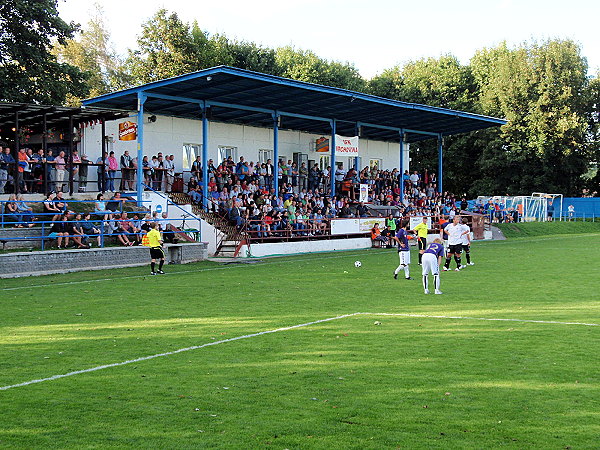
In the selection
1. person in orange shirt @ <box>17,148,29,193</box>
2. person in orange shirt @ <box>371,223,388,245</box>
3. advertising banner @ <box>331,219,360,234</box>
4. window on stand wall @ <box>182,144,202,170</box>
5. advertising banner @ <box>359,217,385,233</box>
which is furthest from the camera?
window on stand wall @ <box>182,144,202,170</box>

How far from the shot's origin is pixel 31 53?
36.5 meters

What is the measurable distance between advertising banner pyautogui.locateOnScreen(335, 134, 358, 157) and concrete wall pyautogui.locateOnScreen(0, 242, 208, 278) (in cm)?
1483

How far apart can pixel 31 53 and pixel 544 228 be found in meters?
37.1

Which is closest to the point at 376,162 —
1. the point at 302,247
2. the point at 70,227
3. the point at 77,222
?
the point at 302,247

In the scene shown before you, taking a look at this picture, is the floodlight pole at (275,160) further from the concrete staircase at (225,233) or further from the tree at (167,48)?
the tree at (167,48)

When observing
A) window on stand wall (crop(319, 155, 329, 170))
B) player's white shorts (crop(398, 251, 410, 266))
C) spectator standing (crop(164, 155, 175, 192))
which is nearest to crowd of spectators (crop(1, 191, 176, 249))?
spectator standing (crop(164, 155, 175, 192))

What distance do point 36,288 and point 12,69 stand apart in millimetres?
22011

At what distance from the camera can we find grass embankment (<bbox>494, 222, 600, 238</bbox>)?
4978 cm

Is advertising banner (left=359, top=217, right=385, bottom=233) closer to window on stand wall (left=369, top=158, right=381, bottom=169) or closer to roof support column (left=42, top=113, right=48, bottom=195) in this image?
window on stand wall (left=369, top=158, right=381, bottom=169)

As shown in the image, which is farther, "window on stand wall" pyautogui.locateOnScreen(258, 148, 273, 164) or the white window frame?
the white window frame

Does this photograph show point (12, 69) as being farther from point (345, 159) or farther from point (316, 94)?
point (345, 159)

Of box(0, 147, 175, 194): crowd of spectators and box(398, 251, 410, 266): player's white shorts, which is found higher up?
Result: box(0, 147, 175, 194): crowd of spectators

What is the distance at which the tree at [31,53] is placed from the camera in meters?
35.8

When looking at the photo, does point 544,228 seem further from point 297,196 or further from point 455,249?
point 455,249
